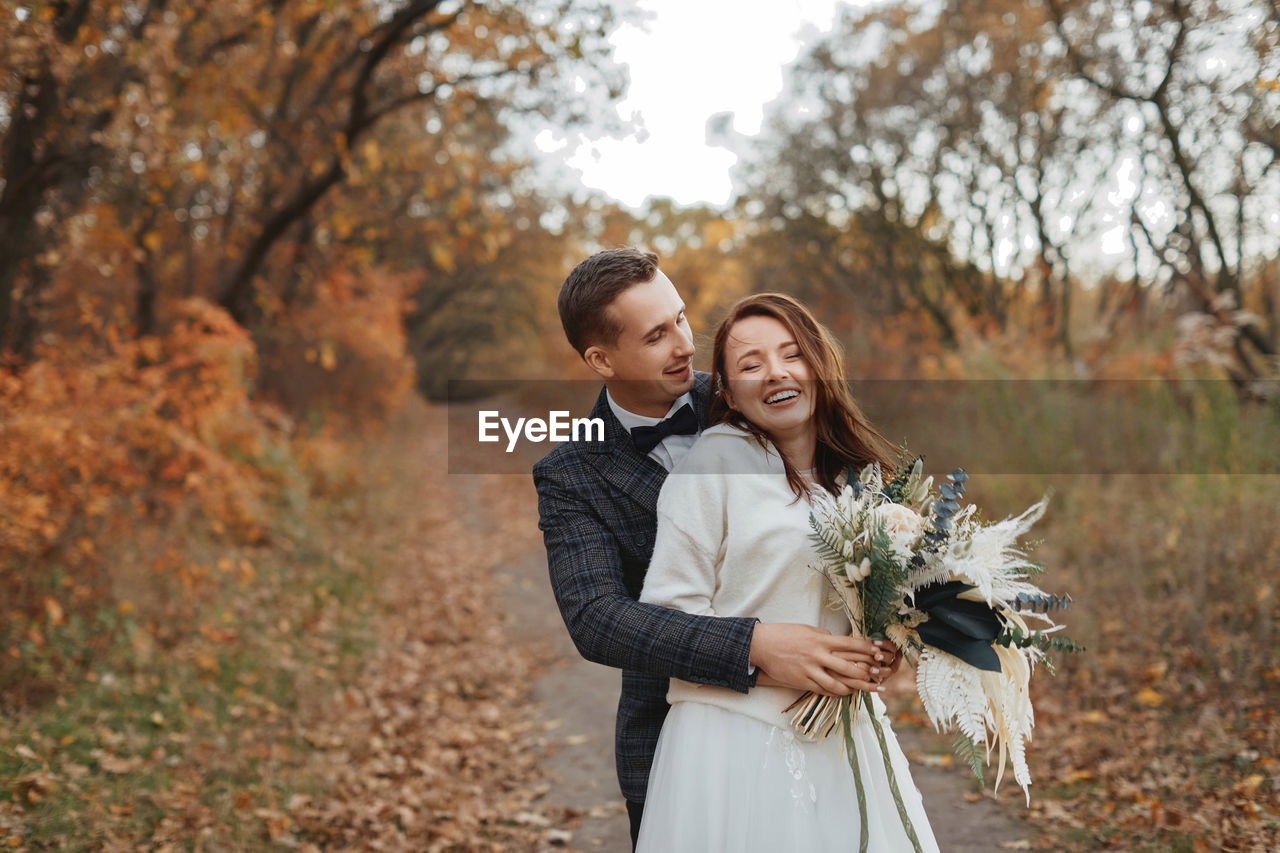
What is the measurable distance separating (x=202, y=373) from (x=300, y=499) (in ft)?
6.47

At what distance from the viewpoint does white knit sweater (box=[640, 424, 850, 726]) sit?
202 cm

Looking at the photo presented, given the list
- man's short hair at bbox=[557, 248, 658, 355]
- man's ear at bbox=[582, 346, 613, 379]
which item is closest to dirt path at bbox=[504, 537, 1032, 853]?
man's ear at bbox=[582, 346, 613, 379]

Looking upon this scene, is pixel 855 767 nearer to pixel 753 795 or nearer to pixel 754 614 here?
pixel 753 795

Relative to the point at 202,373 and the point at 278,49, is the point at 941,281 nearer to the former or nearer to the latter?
the point at 278,49

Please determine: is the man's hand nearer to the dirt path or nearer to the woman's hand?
the woman's hand

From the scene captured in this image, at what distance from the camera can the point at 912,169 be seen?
15.5 metres

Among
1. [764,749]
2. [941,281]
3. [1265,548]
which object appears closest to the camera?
[764,749]

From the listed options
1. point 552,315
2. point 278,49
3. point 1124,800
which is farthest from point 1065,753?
point 552,315

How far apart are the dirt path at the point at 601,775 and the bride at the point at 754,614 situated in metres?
2.52

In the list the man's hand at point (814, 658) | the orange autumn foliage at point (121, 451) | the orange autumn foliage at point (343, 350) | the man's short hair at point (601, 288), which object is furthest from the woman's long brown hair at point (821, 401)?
the orange autumn foliage at point (343, 350)

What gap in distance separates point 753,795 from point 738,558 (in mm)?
526

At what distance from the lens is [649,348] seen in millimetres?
2262

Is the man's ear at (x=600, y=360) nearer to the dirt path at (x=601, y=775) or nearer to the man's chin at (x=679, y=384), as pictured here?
the man's chin at (x=679, y=384)

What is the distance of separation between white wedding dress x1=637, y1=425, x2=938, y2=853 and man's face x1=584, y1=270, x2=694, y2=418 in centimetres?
29
